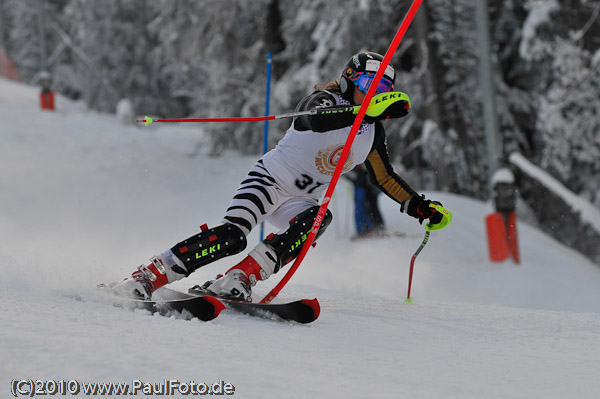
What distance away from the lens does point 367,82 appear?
12.8ft

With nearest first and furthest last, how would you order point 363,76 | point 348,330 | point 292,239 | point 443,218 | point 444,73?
point 348,330
point 292,239
point 363,76
point 443,218
point 444,73

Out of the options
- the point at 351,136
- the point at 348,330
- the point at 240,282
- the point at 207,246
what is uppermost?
the point at 351,136

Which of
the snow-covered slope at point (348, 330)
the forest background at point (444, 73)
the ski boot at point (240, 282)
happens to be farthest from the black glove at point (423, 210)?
the forest background at point (444, 73)

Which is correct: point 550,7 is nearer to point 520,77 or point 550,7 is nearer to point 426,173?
point 520,77

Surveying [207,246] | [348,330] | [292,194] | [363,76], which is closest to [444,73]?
[363,76]

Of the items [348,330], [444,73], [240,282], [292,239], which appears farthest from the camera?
[444,73]

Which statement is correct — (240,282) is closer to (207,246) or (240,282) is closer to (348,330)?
(207,246)

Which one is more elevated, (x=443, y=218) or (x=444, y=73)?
(x=444, y=73)

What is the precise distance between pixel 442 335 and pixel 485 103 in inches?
313

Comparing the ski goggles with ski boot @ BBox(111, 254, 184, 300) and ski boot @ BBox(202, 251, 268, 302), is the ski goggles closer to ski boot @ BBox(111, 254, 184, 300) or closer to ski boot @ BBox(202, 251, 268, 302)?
ski boot @ BBox(202, 251, 268, 302)

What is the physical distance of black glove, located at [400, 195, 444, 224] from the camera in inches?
168

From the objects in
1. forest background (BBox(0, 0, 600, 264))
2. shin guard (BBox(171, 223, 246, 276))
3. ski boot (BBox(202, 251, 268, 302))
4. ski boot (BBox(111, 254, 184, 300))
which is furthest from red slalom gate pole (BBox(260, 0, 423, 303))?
forest background (BBox(0, 0, 600, 264))

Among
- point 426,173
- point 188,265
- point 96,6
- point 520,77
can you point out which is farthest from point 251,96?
point 96,6

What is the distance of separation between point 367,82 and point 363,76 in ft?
0.13
